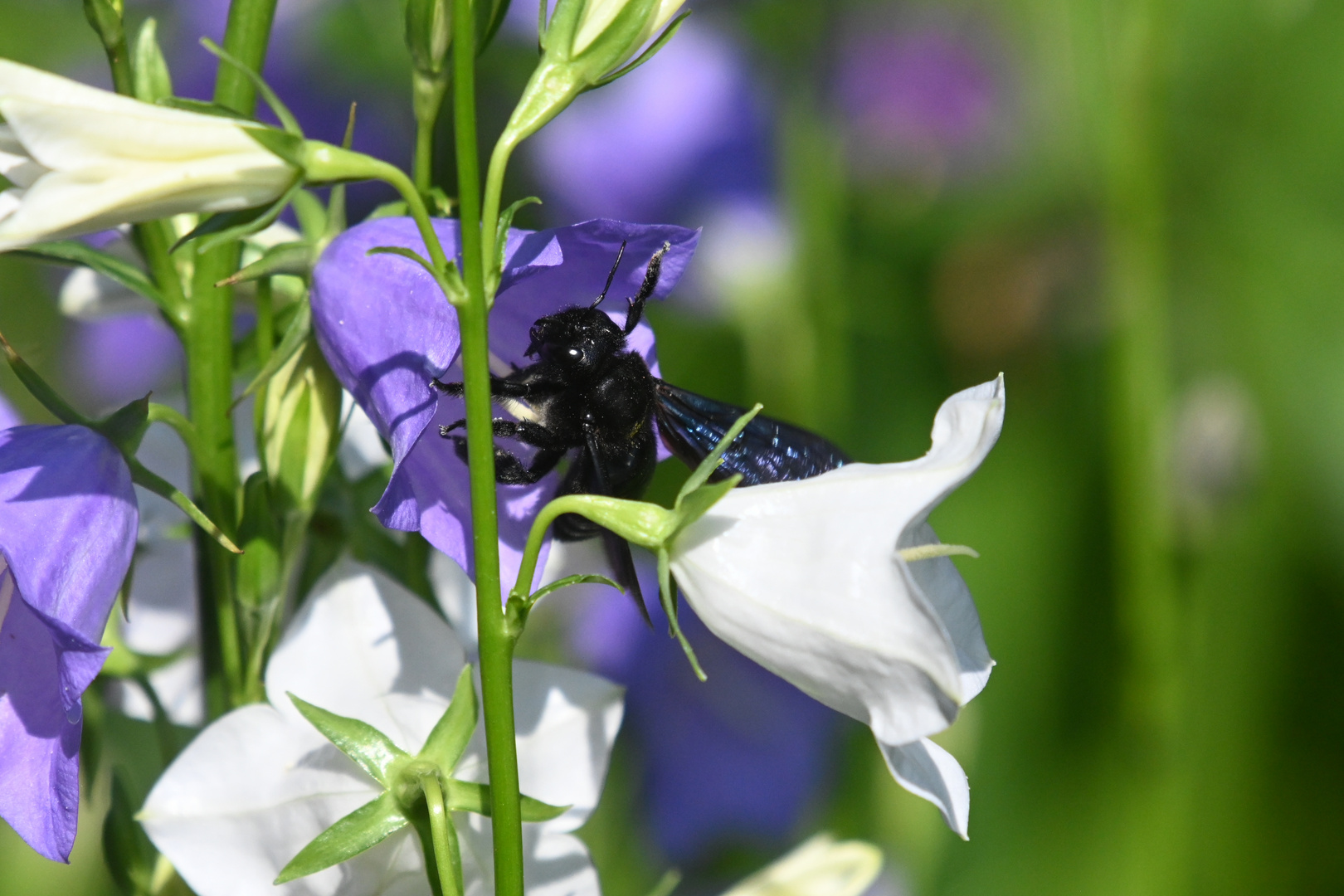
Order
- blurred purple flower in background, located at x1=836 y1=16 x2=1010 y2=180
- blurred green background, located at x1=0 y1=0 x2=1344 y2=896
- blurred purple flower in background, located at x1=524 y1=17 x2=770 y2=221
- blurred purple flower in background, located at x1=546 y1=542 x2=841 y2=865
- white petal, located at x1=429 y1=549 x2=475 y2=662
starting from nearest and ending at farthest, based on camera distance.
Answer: white petal, located at x1=429 y1=549 x2=475 y2=662
blurred purple flower in background, located at x1=546 y1=542 x2=841 y2=865
blurred green background, located at x1=0 y1=0 x2=1344 y2=896
blurred purple flower in background, located at x1=524 y1=17 x2=770 y2=221
blurred purple flower in background, located at x1=836 y1=16 x2=1010 y2=180

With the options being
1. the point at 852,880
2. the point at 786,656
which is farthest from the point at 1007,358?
the point at 786,656

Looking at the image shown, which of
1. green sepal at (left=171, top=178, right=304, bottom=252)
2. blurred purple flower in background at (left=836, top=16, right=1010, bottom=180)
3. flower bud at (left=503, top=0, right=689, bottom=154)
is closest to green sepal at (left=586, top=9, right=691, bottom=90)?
flower bud at (left=503, top=0, right=689, bottom=154)

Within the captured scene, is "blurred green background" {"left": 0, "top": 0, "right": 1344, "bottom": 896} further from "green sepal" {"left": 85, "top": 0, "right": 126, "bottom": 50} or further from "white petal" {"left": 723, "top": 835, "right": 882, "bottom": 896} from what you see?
"green sepal" {"left": 85, "top": 0, "right": 126, "bottom": 50}

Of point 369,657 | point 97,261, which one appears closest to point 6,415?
point 97,261

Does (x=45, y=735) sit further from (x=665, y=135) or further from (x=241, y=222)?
(x=665, y=135)

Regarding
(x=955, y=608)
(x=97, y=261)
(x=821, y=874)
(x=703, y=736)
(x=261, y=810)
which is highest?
(x=97, y=261)

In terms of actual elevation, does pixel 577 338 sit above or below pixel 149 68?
below
